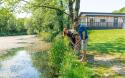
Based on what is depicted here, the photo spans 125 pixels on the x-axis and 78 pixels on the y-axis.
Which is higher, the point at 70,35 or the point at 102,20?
the point at 70,35

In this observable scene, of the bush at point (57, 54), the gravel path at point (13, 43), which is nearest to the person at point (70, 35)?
the bush at point (57, 54)

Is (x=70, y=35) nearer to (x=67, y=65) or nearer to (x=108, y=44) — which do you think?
(x=67, y=65)

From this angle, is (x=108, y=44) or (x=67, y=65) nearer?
(x=67, y=65)

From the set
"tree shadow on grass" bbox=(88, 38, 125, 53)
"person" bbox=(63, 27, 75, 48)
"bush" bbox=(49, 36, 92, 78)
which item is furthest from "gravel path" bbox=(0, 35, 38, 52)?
"bush" bbox=(49, 36, 92, 78)

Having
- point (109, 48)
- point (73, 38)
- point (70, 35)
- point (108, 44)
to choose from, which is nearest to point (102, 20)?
point (108, 44)

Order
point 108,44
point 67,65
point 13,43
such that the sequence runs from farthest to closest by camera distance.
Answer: point 13,43
point 108,44
point 67,65

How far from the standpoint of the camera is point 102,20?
50.4m

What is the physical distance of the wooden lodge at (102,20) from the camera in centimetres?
4947

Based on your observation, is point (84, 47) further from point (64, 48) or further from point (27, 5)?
point (27, 5)

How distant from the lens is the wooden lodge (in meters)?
49.5

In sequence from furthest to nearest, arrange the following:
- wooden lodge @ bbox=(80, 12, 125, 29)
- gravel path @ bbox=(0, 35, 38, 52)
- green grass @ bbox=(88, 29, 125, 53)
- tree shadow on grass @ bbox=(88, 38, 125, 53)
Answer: wooden lodge @ bbox=(80, 12, 125, 29)
gravel path @ bbox=(0, 35, 38, 52)
green grass @ bbox=(88, 29, 125, 53)
tree shadow on grass @ bbox=(88, 38, 125, 53)

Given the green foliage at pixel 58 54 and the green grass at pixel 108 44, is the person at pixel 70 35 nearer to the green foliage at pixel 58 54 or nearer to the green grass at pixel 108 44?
the green foliage at pixel 58 54

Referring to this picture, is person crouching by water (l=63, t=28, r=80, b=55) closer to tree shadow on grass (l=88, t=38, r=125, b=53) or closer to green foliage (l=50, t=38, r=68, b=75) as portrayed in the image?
green foliage (l=50, t=38, r=68, b=75)

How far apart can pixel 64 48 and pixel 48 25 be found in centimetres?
3154
